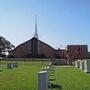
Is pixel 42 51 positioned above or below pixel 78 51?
above

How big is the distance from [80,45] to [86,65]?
9411 cm

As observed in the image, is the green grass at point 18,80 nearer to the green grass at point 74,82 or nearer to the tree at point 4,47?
the green grass at point 74,82

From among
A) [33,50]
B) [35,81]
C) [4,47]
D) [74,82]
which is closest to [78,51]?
[33,50]

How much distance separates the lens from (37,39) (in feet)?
482

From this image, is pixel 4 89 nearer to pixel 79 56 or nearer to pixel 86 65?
pixel 86 65

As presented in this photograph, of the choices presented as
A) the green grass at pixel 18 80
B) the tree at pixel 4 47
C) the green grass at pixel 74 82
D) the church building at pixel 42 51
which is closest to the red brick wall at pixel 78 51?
the church building at pixel 42 51

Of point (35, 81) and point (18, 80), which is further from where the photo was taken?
point (18, 80)

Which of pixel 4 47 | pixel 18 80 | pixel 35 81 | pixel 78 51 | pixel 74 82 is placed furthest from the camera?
pixel 4 47

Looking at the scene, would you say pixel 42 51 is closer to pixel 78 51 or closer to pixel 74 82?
pixel 78 51

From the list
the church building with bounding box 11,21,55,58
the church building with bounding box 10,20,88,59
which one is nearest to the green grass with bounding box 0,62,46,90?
the church building with bounding box 10,20,88,59

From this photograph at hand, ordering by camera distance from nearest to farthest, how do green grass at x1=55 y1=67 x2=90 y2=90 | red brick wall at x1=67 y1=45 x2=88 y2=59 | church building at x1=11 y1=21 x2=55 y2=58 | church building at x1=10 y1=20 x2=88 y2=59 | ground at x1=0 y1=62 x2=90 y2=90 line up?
1. green grass at x1=55 y1=67 x2=90 y2=90
2. ground at x1=0 y1=62 x2=90 y2=90
3. red brick wall at x1=67 y1=45 x2=88 y2=59
4. church building at x1=10 y1=20 x2=88 y2=59
5. church building at x1=11 y1=21 x2=55 y2=58

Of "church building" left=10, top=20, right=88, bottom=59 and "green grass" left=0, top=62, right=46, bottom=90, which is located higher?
"church building" left=10, top=20, right=88, bottom=59

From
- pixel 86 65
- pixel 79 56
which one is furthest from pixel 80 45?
pixel 86 65

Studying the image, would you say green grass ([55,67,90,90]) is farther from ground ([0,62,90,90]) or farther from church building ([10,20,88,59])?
church building ([10,20,88,59])
